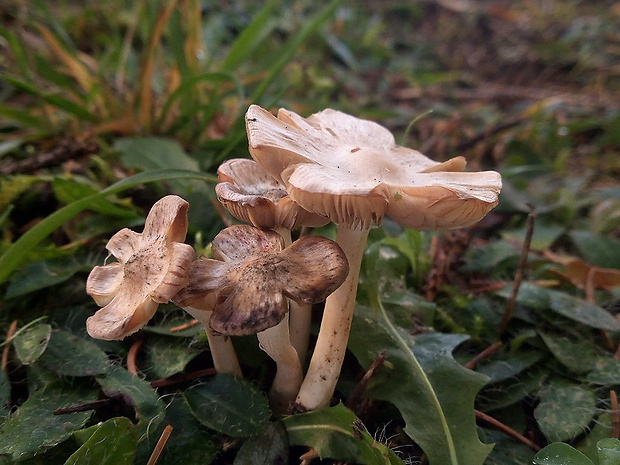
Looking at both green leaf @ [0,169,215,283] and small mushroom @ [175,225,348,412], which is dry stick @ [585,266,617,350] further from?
green leaf @ [0,169,215,283]

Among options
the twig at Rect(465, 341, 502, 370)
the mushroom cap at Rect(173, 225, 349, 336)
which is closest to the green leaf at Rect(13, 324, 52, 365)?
the mushroom cap at Rect(173, 225, 349, 336)

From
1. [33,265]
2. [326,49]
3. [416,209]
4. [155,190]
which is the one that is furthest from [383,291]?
[326,49]

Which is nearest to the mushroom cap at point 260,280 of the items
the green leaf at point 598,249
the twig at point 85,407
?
the twig at point 85,407

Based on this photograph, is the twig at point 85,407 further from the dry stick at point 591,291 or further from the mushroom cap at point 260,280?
the dry stick at point 591,291

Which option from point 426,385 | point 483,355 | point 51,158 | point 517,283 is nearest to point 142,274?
point 426,385

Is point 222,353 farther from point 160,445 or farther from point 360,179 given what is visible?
point 360,179

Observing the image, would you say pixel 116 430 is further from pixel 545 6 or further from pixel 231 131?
pixel 545 6
